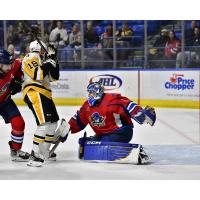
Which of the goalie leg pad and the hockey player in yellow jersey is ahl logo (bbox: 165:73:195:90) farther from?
the hockey player in yellow jersey

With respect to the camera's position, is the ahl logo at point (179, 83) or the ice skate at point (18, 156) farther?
the ahl logo at point (179, 83)

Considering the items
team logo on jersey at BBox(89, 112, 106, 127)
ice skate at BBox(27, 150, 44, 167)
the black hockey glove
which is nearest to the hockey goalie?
team logo on jersey at BBox(89, 112, 106, 127)

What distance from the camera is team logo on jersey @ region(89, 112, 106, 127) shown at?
461 cm

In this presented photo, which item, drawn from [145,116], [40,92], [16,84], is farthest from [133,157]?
[16,84]

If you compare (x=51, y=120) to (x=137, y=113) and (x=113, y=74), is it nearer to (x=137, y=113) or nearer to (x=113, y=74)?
(x=137, y=113)

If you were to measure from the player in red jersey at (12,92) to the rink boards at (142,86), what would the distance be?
17.4 feet

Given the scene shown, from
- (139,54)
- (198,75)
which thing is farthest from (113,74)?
(198,75)

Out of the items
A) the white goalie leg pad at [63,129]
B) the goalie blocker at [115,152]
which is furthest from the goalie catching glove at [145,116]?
the white goalie leg pad at [63,129]

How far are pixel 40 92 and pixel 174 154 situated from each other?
1.50 metres

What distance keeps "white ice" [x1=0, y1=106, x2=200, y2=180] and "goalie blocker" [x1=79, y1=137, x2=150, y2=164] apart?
6 cm

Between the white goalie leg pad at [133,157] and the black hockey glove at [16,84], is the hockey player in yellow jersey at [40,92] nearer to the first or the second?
the black hockey glove at [16,84]

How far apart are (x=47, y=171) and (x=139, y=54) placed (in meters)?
6.54

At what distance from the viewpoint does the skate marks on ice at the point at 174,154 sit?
4.61 meters

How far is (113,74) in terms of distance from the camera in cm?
1000
